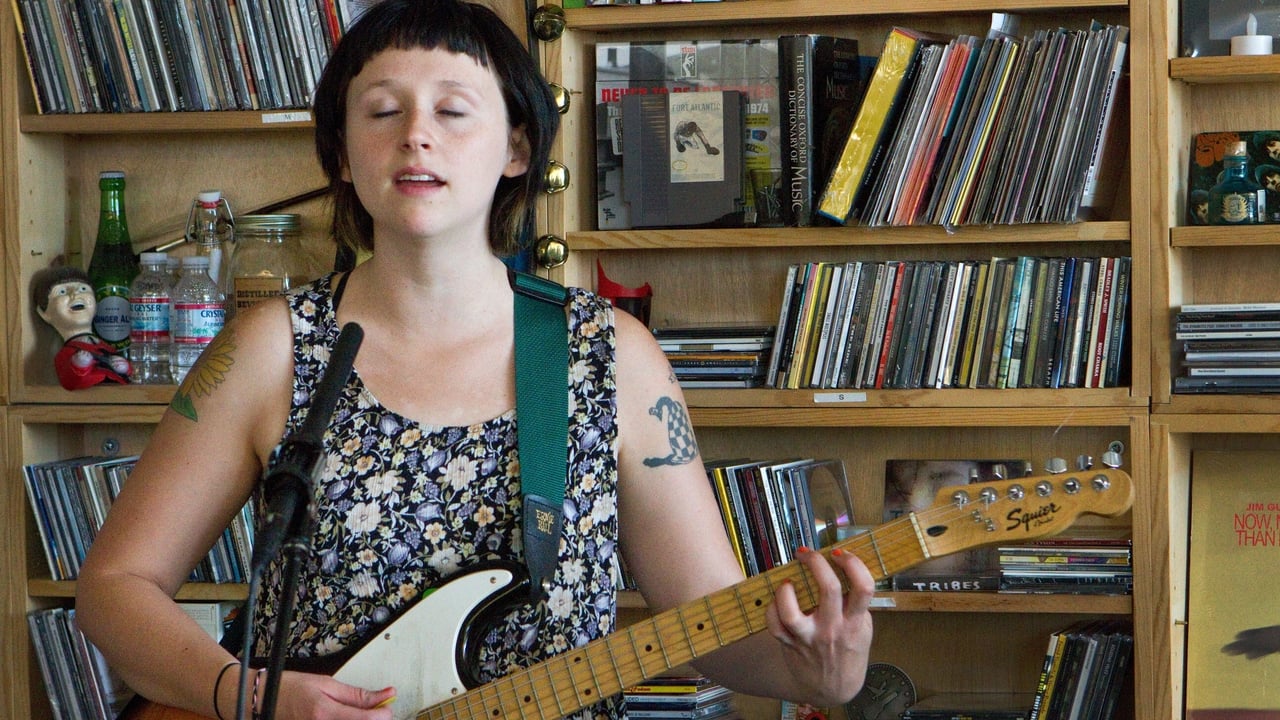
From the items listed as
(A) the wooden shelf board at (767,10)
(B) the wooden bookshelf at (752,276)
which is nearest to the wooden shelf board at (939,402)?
(B) the wooden bookshelf at (752,276)

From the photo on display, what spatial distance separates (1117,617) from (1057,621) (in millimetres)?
120

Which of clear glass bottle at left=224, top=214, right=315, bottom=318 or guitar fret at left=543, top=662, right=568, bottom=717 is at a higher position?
clear glass bottle at left=224, top=214, right=315, bottom=318

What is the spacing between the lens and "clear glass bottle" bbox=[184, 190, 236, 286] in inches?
96.5

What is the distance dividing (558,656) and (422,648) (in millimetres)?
136

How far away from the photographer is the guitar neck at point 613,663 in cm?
129

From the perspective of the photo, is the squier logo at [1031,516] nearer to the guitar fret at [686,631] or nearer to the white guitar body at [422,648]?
the guitar fret at [686,631]

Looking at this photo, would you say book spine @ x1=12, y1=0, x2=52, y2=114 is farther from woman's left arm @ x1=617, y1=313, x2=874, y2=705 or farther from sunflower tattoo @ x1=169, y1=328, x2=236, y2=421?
woman's left arm @ x1=617, y1=313, x2=874, y2=705

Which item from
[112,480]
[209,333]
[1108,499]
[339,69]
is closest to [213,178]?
[209,333]

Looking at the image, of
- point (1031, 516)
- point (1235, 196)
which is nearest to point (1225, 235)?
point (1235, 196)

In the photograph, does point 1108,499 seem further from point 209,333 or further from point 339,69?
point 209,333

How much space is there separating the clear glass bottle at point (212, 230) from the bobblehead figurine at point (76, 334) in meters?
0.22

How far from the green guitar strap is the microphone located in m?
0.42

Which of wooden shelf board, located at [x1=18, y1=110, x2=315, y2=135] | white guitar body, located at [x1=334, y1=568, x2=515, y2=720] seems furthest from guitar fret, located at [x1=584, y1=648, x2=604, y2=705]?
wooden shelf board, located at [x1=18, y1=110, x2=315, y2=135]

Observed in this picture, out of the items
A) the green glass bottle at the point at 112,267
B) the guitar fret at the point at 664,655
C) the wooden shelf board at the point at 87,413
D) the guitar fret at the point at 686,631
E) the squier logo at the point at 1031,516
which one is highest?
the green glass bottle at the point at 112,267
